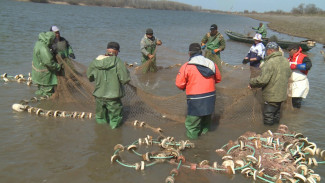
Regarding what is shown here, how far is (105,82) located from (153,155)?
164 cm

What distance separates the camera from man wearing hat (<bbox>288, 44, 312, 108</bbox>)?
6.01 metres

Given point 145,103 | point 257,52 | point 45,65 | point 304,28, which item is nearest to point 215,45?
point 257,52

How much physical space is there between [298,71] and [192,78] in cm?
347

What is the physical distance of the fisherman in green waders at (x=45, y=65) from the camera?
19.7ft

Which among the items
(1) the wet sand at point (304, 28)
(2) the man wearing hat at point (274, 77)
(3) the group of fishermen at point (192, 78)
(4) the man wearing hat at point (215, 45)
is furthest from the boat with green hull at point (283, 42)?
(2) the man wearing hat at point (274, 77)

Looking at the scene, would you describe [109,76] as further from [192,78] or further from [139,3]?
[139,3]

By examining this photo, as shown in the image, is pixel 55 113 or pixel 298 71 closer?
pixel 55 113

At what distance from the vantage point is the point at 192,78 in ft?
15.0

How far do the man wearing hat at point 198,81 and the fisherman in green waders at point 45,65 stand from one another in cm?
316

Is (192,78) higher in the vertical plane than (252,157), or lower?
higher

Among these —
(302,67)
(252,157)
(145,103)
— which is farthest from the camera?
(302,67)

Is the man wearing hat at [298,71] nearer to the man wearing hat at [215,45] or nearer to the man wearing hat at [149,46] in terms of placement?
the man wearing hat at [215,45]

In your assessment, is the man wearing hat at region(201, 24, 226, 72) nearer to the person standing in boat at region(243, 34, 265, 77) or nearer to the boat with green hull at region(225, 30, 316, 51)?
the person standing in boat at region(243, 34, 265, 77)

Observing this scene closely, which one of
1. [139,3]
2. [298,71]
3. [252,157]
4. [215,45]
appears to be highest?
[139,3]
